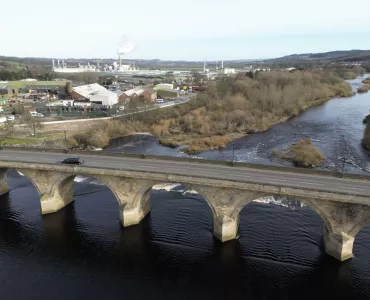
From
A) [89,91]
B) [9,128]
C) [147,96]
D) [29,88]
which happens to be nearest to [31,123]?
[9,128]

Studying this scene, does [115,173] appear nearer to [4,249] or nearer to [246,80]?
[4,249]

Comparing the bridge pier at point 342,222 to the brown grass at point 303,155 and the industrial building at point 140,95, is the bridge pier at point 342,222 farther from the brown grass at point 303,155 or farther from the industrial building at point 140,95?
the industrial building at point 140,95

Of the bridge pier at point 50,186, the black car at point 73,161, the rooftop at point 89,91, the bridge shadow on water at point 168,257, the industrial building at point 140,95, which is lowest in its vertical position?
the bridge shadow on water at point 168,257

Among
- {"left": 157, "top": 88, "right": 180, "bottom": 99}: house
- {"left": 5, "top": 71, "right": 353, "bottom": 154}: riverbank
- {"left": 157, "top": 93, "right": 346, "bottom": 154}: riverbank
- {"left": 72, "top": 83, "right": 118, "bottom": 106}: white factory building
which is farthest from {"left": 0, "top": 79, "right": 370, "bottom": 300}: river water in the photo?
{"left": 157, "top": 88, "right": 180, "bottom": 99}: house

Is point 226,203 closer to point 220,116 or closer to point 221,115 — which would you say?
point 220,116

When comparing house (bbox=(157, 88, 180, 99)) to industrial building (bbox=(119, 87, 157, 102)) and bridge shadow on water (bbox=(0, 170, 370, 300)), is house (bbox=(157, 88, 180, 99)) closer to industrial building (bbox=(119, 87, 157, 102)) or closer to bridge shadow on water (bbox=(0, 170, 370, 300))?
industrial building (bbox=(119, 87, 157, 102))

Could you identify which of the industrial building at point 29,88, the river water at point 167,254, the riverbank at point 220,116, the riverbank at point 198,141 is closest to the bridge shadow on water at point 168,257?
the river water at point 167,254

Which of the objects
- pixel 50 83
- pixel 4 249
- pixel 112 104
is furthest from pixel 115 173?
pixel 50 83
